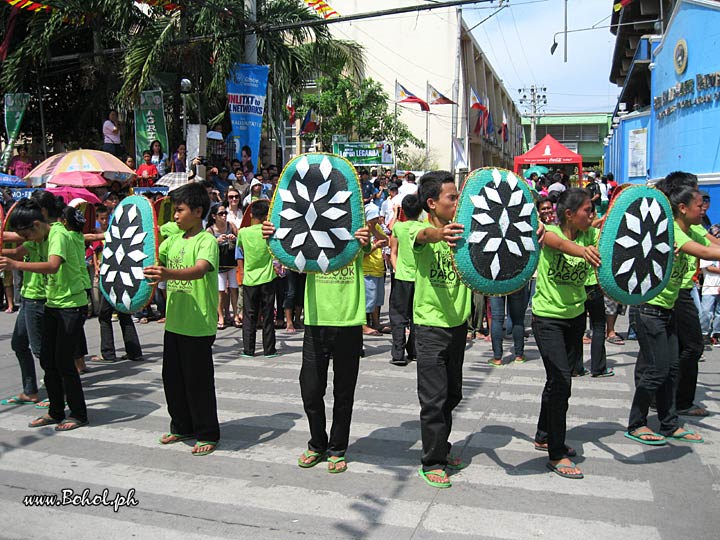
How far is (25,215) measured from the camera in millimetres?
5969

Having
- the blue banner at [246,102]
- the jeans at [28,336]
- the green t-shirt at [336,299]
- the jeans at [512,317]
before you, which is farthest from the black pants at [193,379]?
the blue banner at [246,102]

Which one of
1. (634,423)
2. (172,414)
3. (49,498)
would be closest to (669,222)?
(634,423)

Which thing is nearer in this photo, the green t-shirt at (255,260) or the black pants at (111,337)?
the black pants at (111,337)

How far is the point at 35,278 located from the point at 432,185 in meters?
3.64

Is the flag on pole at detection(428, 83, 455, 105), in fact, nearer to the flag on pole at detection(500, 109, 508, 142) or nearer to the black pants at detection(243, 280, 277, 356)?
the black pants at detection(243, 280, 277, 356)

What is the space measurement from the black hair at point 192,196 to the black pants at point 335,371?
1220mm

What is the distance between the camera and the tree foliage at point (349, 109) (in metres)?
29.0

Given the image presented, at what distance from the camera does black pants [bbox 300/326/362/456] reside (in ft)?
16.1

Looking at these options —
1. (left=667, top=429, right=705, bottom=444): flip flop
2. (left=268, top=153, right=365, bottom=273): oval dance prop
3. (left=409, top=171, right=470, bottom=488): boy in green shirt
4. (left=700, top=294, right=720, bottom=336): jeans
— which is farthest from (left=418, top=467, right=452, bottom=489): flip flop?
(left=700, top=294, right=720, bottom=336): jeans

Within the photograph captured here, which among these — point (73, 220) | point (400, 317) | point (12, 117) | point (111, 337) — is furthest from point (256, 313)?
point (12, 117)

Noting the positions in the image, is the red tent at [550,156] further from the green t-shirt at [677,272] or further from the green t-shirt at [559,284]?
the green t-shirt at [559,284]

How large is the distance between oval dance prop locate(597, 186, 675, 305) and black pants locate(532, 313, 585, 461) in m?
0.40

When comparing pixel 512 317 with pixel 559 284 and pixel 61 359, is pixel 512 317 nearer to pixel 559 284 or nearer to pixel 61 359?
pixel 559 284

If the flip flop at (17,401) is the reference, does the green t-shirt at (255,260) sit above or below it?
above
